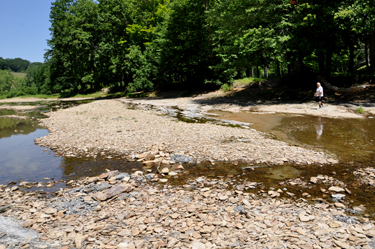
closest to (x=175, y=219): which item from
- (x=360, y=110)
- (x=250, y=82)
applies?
(x=360, y=110)

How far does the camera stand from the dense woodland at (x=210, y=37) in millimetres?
21000

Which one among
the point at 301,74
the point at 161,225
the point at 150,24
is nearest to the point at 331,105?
the point at 301,74

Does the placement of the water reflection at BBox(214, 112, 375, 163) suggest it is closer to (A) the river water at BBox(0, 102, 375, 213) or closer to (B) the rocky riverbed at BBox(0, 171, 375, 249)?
(A) the river water at BBox(0, 102, 375, 213)

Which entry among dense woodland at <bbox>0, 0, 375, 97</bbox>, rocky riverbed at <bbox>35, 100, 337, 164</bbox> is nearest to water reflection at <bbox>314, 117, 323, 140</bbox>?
rocky riverbed at <bbox>35, 100, 337, 164</bbox>

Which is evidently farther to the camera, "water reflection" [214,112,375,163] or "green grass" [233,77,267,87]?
"green grass" [233,77,267,87]

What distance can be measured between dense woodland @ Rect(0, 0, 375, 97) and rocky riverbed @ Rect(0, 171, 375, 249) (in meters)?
17.7

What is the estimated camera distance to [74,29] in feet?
139

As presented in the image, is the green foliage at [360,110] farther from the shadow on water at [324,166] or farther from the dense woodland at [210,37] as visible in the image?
the dense woodland at [210,37]

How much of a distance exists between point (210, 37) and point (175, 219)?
31.6 meters

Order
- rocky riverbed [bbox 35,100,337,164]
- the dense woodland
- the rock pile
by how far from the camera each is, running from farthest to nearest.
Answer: the dense woodland
rocky riverbed [bbox 35,100,337,164]
the rock pile

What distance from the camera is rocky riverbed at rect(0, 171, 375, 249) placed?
452 cm

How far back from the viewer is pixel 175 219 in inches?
209

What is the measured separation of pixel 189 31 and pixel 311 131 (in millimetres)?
25855

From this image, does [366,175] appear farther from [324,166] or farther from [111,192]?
[111,192]
